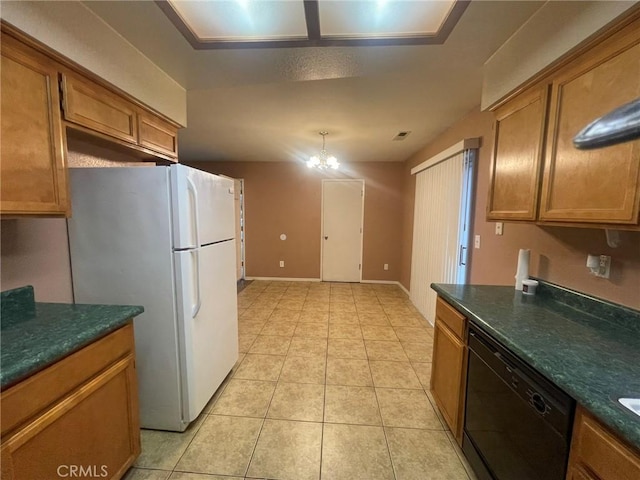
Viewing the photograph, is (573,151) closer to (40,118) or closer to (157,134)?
(40,118)

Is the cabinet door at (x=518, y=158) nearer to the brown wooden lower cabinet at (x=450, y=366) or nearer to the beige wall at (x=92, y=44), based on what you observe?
the brown wooden lower cabinet at (x=450, y=366)

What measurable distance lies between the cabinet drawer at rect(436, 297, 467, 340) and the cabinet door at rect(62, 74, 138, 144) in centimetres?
222

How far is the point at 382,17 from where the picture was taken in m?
1.33

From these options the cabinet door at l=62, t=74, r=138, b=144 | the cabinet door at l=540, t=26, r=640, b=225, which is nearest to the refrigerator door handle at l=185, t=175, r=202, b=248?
the cabinet door at l=62, t=74, r=138, b=144

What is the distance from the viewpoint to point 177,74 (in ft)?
6.05

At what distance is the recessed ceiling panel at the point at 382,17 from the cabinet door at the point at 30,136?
1.25 meters

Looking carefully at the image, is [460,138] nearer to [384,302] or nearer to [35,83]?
[384,302]

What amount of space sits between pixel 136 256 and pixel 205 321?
59 cm

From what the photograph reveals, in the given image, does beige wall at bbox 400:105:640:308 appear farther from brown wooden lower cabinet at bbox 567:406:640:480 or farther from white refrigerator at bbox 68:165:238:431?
white refrigerator at bbox 68:165:238:431

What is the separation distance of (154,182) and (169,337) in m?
0.92

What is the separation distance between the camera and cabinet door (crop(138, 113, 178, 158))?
176 cm

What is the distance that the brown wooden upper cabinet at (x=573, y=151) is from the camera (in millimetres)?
970

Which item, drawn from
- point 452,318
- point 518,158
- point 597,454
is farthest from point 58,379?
point 518,158

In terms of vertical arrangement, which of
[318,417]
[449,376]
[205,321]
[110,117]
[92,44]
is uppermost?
[92,44]
